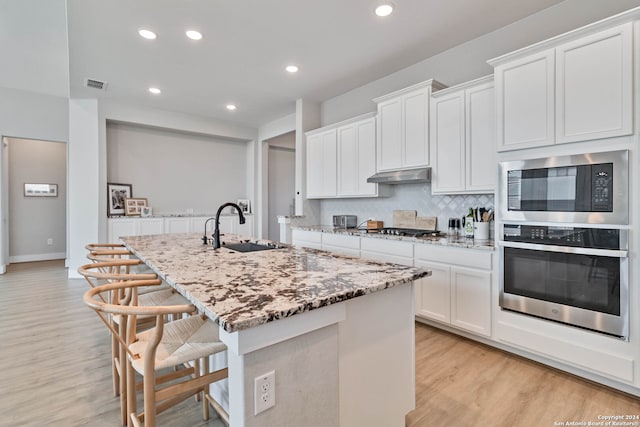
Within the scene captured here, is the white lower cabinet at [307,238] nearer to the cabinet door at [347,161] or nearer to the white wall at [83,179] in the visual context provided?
the cabinet door at [347,161]

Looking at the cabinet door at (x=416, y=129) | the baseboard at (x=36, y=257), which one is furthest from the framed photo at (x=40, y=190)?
the cabinet door at (x=416, y=129)

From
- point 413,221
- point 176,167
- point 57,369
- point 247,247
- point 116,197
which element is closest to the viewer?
point 57,369

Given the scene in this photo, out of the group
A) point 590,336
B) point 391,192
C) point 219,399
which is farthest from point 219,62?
point 590,336

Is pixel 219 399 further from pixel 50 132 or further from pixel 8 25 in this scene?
pixel 50 132

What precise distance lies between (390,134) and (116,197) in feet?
15.4

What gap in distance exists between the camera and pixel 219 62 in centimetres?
366

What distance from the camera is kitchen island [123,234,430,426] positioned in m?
0.95

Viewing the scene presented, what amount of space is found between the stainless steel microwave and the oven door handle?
0.18 m

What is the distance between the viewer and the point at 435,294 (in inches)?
113

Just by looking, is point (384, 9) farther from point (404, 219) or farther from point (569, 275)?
point (569, 275)

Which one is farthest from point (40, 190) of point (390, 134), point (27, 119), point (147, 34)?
point (390, 134)

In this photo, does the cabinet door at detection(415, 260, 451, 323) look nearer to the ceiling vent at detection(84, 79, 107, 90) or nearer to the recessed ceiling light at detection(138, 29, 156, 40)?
the recessed ceiling light at detection(138, 29, 156, 40)

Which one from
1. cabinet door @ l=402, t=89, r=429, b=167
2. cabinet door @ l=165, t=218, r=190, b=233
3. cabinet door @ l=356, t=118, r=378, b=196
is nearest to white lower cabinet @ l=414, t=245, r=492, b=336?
cabinet door @ l=402, t=89, r=429, b=167

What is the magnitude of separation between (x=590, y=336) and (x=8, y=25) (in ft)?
19.9
